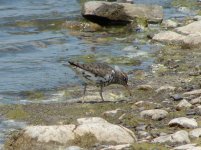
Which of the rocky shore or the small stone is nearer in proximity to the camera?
the rocky shore

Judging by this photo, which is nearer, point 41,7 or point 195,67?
point 195,67

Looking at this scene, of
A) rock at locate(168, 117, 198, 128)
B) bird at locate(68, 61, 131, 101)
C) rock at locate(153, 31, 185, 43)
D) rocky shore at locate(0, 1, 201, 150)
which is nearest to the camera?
rocky shore at locate(0, 1, 201, 150)

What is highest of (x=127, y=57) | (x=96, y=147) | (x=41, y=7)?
(x=96, y=147)

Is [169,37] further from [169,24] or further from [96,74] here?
[96,74]

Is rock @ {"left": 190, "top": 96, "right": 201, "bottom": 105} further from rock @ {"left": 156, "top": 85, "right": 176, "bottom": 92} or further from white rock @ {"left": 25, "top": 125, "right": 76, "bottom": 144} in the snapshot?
white rock @ {"left": 25, "top": 125, "right": 76, "bottom": 144}

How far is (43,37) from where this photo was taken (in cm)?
2219

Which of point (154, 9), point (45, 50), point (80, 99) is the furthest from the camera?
point (154, 9)

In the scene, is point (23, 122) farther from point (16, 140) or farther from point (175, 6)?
point (175, 6)

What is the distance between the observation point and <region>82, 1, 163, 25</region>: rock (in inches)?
904

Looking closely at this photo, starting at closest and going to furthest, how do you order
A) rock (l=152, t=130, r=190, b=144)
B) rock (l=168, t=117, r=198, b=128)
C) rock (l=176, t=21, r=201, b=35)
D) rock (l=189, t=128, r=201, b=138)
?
1. rock (l=152, t=130, r=190, b=144)
2. rock (l=189, t=128, r=201, b=138)
3. rock (l=168, t=117, r=198, b=128)
4. rock (l=176, t=21, r=201, b=35)

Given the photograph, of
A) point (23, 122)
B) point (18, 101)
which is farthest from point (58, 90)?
point (23, 122)

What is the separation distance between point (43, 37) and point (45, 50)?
224 centimetres

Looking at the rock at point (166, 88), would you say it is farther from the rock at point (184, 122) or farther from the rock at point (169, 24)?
the rock at point (169, 24)

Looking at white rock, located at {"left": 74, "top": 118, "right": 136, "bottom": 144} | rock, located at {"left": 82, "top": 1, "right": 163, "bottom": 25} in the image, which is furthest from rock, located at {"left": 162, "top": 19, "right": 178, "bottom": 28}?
white rock, located at {"left": 74, "top": 118, "right": 136, "bottom": 144}
